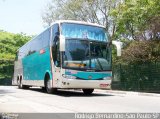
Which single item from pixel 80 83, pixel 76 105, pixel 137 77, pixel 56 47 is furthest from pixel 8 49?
pixel 76 105

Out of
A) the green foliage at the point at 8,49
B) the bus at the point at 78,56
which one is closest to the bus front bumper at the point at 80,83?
the bus at the point at 78,56

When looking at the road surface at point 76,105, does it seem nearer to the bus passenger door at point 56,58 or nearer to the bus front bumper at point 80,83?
the bus front bumper at point 80,83

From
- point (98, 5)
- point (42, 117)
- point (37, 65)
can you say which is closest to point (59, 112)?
point (42, 117)

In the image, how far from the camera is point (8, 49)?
212 feet

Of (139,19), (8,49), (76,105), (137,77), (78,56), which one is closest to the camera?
(76,105)

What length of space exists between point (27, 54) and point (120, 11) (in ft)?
43.6

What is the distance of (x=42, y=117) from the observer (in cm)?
973

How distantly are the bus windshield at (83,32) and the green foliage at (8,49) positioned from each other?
140 feet

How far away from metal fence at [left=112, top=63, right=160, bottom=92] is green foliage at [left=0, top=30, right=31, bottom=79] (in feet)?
114

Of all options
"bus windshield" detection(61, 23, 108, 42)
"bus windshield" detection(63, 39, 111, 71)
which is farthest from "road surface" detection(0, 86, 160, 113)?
"bus windshield" detection(61, 23, 108, 42)

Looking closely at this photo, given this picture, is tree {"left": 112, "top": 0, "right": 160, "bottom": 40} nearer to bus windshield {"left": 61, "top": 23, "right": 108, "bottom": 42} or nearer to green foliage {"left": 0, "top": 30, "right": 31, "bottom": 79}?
bus windshield {"left": 61, "top": 23, "right": 108, "bottom": 42}

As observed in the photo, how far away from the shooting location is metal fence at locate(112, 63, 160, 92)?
2456cm

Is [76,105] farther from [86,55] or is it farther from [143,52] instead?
[143,52]

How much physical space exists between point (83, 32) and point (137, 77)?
8628 mm
